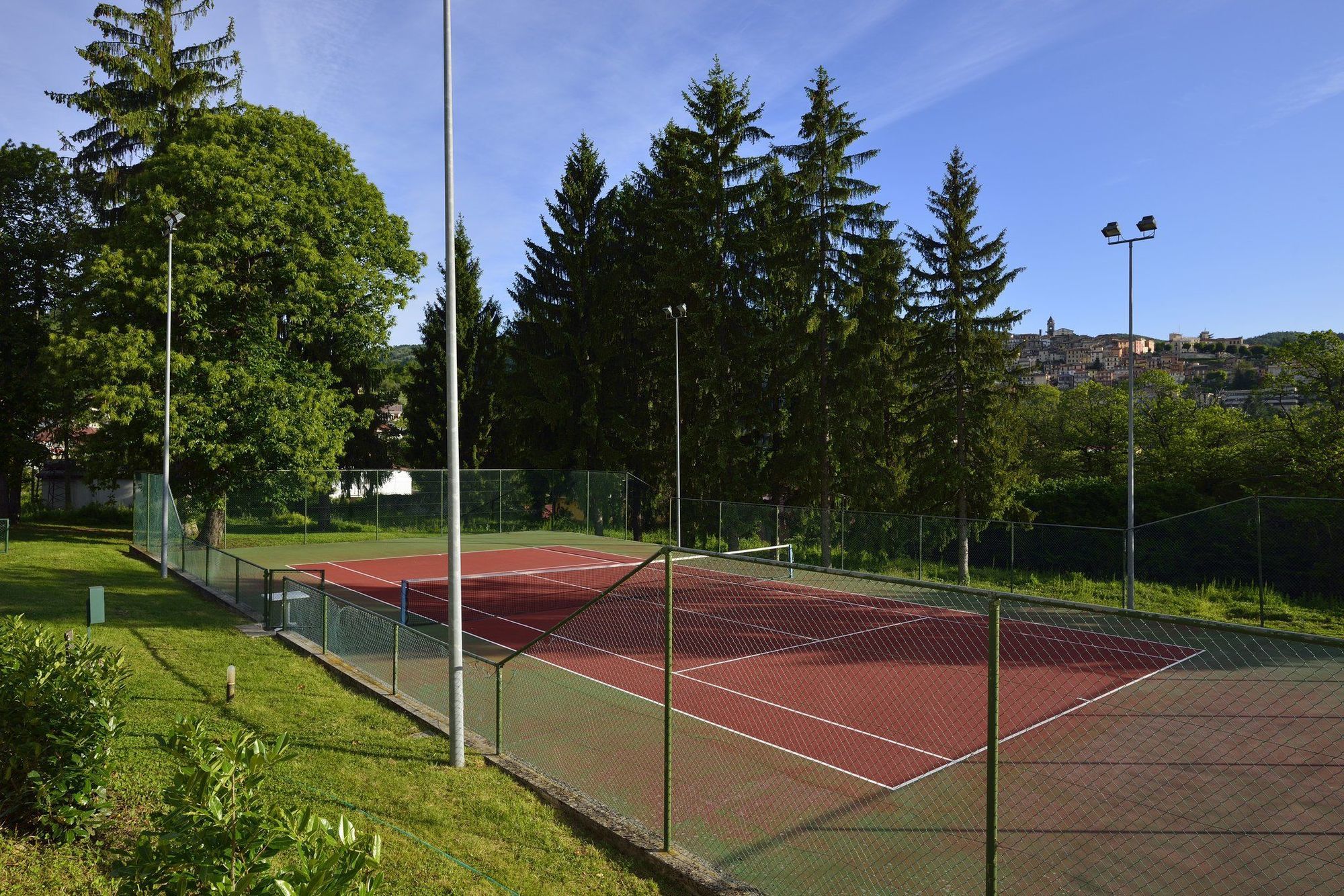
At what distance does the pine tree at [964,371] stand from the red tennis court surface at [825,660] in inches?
491

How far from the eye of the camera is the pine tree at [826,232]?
3434cm

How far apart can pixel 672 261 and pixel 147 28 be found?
73.8 ft

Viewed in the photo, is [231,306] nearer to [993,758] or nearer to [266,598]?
[266,598]

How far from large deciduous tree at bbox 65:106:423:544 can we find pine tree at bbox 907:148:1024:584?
864 inches


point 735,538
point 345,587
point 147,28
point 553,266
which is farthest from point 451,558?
point 553,266

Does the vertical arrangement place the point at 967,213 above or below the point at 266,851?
above

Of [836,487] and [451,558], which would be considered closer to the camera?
[451,558]

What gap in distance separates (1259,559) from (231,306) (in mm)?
32505

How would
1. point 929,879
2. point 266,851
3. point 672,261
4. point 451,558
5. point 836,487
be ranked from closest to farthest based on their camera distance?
1. point 266,851
2. point 929,879
3. point 451,558
4. point 836,487
5. point 672,261

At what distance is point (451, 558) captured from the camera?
9734mm

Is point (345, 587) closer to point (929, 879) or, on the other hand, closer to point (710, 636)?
point (710, 636)

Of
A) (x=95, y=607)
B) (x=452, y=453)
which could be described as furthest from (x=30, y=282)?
(x=452, y=453)

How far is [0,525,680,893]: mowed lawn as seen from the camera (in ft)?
21.6

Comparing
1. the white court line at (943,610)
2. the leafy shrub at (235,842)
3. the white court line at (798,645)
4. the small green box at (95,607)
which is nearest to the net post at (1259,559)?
the white court line at (943,610)
